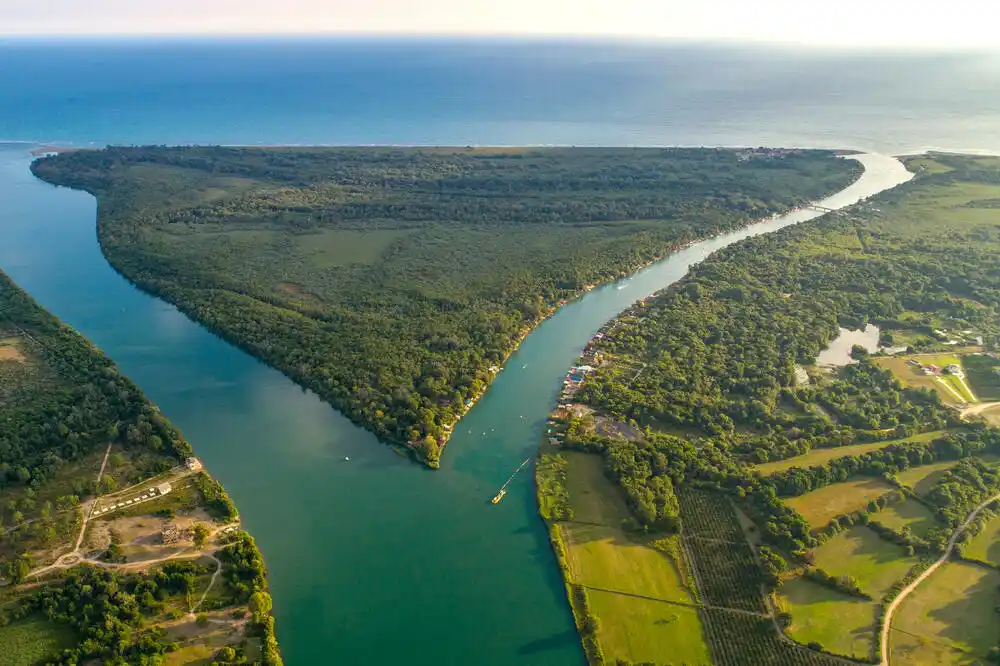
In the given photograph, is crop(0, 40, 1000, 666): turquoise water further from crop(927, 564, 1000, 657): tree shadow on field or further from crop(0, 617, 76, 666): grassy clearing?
crop(927, 564, 1000, 657): tree shadow on field

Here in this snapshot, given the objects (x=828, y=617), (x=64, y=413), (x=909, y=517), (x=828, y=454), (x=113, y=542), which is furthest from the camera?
(x=64, y=413)

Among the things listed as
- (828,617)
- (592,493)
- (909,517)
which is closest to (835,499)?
(909,517)

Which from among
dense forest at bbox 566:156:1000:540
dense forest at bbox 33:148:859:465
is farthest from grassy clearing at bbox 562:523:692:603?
dense forest at bbox 33:148:859:465

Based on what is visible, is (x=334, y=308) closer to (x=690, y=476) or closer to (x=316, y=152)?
(x=690, y=476)

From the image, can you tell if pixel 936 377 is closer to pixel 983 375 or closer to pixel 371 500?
pixel 983 375

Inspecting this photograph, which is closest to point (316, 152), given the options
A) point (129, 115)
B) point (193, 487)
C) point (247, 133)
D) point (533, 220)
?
point (247, 133)

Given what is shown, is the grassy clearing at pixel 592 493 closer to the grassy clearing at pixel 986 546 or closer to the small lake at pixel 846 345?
the grassy clearing at pixel 986 546
